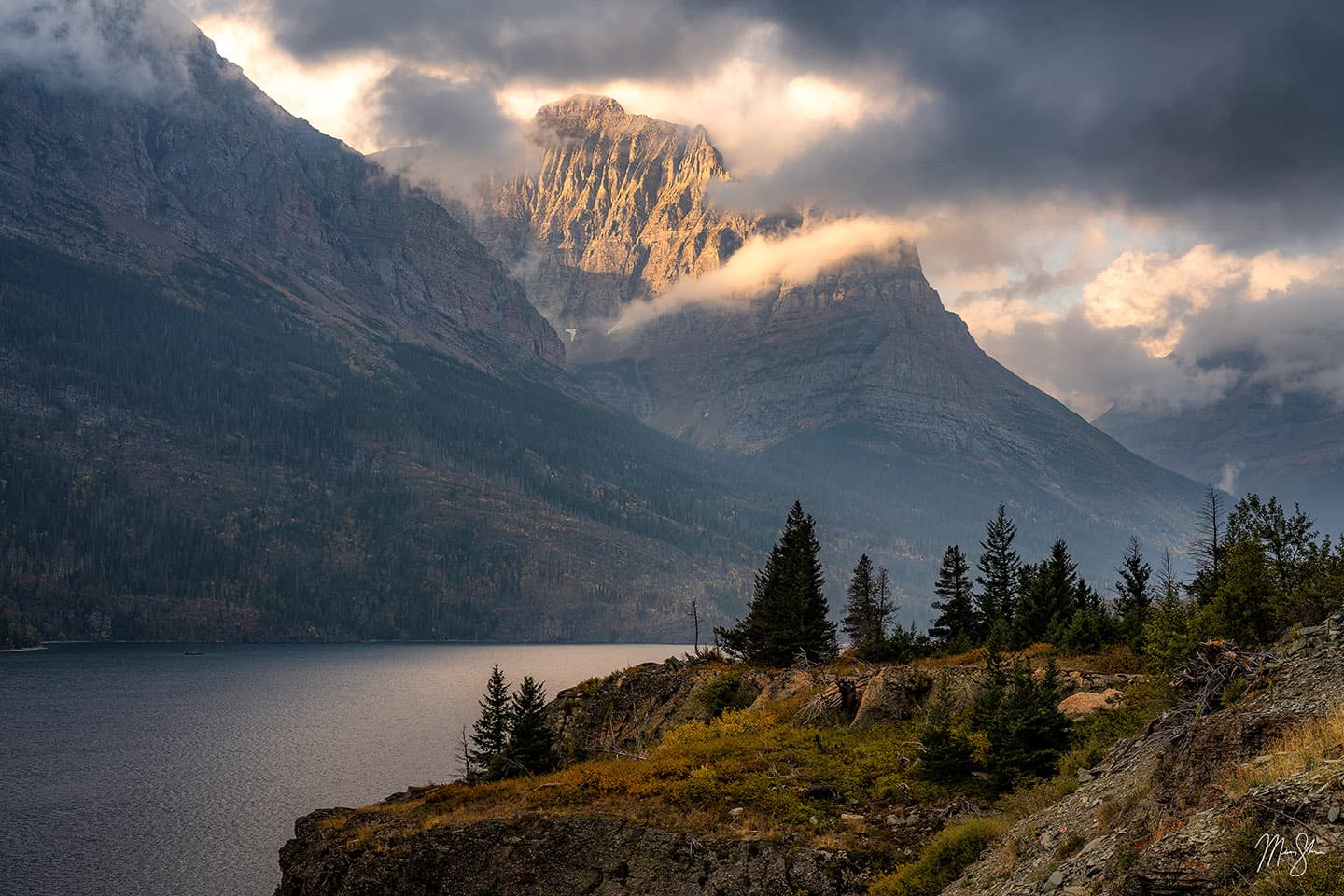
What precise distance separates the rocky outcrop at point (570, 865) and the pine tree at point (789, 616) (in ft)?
101

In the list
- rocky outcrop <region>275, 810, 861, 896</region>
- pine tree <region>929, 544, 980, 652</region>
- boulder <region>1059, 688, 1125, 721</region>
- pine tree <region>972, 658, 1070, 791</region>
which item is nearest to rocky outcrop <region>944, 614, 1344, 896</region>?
pine tree <region>972, 658, 1070, 791</region>

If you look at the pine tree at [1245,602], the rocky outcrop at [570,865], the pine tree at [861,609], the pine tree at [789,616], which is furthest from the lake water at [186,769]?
the pine tree at [1245,602]

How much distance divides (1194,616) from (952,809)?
11.4m

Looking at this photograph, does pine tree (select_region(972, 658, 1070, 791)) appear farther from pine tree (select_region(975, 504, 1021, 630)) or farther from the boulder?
pine tree (select_region(975, 504, 1021, 630))

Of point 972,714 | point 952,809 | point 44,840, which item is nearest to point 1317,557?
point 972,714

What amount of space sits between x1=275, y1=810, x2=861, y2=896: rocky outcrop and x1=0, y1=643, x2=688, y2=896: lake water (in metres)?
36.6

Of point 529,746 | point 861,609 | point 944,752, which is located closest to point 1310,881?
point 944,752

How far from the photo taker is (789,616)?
67812 mm

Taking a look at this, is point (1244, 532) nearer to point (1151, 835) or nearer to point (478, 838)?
point (1151, 835)

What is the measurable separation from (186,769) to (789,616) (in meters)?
76.8

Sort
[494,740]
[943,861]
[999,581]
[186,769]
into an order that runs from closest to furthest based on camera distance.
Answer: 1. [943,861]
2. [494,740]
3. [999,581]
4. [186,769]

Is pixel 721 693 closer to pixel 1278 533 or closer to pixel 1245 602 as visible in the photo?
pixel 1245 602

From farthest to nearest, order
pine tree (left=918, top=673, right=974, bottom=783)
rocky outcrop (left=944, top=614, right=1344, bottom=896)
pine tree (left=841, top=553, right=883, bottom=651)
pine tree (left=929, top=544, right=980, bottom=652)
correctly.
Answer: pine tree (left=841, top=553, right=883, bottom=651) → pine tree (left=929, top=544, right=980, bottom=652) → pine tree (left=918, top=673, right=974, bottom=783) → rocky outcrop (left=944, top=614, right=1344, bottom=896)

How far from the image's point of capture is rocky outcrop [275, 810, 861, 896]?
29.1 m
